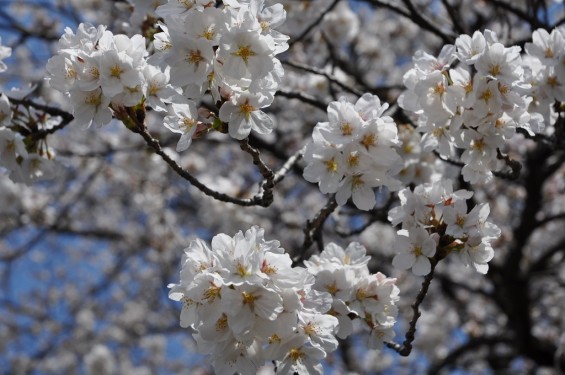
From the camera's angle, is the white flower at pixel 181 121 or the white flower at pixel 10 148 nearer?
the white flower at pixel 181 121

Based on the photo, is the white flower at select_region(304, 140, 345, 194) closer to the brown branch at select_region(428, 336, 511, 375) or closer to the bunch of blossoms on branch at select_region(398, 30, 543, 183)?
the bunch of blossoms on branch at select_region(398, 30, 543, 183)

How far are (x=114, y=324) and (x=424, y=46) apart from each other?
5792 mm

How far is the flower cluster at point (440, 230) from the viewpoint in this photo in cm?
181

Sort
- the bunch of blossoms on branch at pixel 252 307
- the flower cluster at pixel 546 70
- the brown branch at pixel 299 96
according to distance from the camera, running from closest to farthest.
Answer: the bunch of blossoms on branch at pixel 252 307 → the flower cluster at pixel 546 70 → the brown branch at pixel 299 96

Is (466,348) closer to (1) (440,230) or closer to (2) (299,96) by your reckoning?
(2) (299,96)

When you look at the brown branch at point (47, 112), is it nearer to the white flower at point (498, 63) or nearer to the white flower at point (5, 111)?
the white flower at point (5, 111)

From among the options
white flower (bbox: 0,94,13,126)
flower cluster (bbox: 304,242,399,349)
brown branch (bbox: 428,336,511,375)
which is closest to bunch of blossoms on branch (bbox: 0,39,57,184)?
white flower (bbox: 0,94,13,126)

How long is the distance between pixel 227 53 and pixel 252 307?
2.11 feet

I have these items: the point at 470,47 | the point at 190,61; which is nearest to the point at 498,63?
the point at 470,47

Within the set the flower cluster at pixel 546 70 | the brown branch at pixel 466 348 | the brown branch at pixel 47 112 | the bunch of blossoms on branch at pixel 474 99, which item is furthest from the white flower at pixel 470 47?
the brown branch at pixel 466 348

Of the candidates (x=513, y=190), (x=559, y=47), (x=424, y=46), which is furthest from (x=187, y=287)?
(x=424, y=46)

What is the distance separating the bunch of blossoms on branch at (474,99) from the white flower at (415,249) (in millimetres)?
342

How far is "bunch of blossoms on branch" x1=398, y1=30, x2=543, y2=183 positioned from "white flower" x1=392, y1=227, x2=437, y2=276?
1.12ft

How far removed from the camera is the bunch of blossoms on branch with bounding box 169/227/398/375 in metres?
1.53
